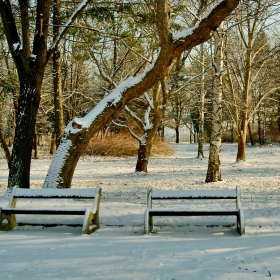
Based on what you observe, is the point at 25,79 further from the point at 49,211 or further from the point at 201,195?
the point at 201,195

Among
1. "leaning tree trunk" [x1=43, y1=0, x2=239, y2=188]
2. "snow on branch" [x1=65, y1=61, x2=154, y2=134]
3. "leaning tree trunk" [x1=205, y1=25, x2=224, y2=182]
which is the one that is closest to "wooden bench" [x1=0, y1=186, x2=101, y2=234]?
"leaning tree trunk" [x1=43, y1=0, x2=239, y2=188]

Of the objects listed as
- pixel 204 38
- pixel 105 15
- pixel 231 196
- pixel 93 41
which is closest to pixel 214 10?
pixel 204 38

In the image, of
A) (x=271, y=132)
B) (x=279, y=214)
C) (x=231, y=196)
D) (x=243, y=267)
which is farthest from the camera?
(x=271, y=132)

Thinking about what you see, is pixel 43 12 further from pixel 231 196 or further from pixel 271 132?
pixel 271 132

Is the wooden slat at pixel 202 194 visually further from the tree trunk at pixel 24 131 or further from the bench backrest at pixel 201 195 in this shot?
the tree trunk at pixel 24 131

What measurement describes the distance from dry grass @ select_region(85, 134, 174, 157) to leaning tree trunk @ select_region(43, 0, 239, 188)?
19215mm

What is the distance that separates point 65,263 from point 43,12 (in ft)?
20.7

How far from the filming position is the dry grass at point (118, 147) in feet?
91.4

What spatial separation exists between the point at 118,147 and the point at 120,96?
1997 centimetres

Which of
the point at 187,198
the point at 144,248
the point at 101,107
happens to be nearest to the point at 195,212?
the point at 187,198

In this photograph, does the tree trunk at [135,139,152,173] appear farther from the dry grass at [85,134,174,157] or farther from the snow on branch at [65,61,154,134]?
the dry grass at [85,134,174,157]

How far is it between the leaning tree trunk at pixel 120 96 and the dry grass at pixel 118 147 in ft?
63.0

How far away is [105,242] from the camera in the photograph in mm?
4805

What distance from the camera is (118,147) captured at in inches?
1097
